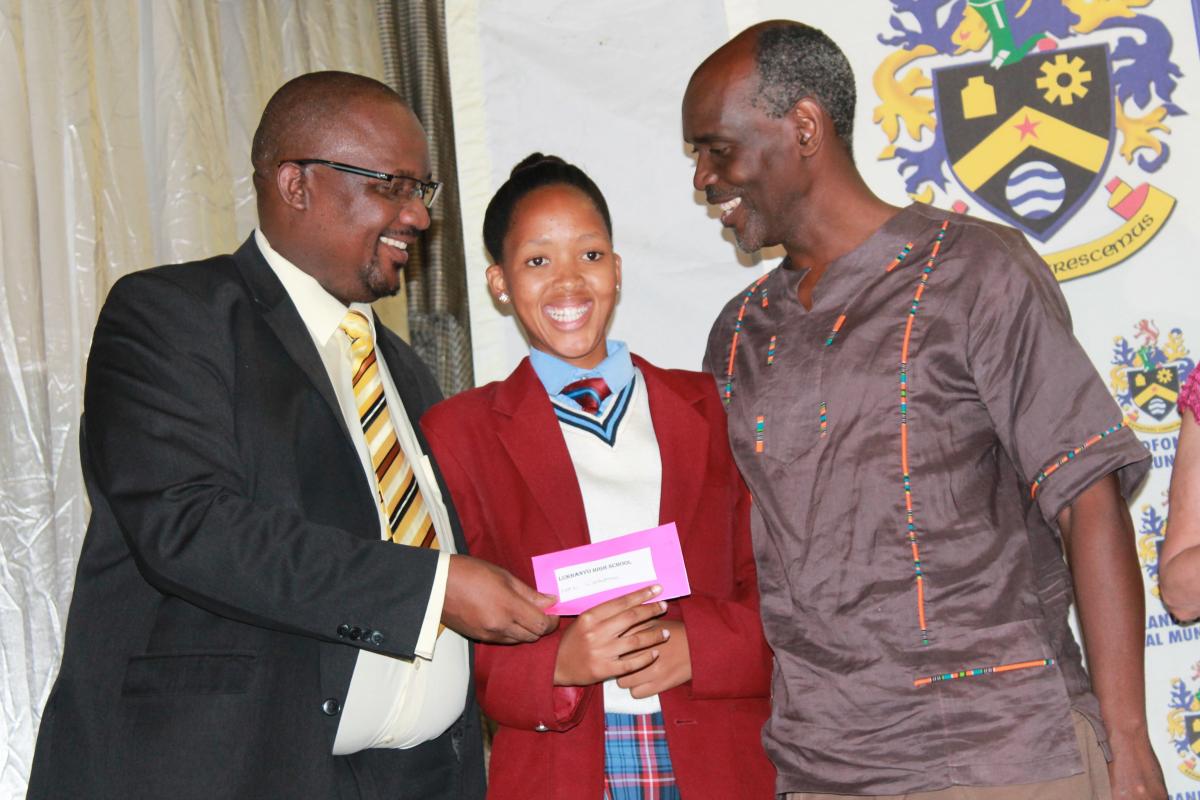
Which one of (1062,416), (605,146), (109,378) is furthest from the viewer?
(605,146)

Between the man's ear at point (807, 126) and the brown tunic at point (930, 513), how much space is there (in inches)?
10.5

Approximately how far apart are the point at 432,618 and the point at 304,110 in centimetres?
123

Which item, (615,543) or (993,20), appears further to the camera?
(993,20)

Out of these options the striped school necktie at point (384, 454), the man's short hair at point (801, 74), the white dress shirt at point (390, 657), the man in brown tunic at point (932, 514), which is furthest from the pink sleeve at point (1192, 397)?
the striped school necktie at point (384, 454)

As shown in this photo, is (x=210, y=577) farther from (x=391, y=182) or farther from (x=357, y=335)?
(x=391, y=182)

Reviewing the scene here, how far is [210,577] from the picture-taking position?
218cm

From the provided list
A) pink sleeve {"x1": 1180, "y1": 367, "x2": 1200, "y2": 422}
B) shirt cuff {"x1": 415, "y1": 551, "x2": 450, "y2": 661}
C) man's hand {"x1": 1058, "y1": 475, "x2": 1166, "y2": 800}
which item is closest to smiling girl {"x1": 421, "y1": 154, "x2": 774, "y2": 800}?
shirt cuff {"x1": 415, "y1": 551, "x2": 450, "y2": 661}

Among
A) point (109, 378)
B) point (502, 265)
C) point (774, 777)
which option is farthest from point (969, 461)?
point (109, 378)

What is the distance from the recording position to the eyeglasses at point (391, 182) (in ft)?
8.84

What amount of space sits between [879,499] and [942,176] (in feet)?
4.83

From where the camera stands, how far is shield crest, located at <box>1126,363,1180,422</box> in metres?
3.24

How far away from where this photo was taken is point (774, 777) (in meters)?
2.47

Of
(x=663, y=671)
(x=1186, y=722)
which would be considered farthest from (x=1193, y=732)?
(x=663, y=671)

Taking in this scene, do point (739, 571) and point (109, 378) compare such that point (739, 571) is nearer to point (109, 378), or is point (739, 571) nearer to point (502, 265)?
point (502, 265)
